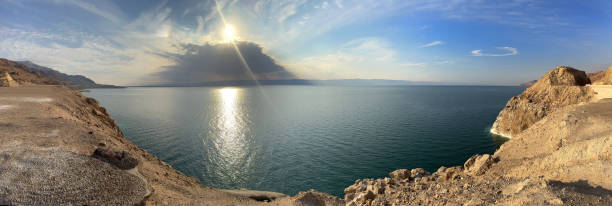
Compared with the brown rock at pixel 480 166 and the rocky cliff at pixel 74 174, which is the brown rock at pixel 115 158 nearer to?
the rocky cliff at pixel 74 174

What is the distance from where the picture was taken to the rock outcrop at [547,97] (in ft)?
116

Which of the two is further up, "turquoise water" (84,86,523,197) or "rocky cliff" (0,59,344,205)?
"rocky cliff" (0,59,344,205)

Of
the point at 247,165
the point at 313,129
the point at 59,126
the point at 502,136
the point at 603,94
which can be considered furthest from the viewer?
the point at 313,129

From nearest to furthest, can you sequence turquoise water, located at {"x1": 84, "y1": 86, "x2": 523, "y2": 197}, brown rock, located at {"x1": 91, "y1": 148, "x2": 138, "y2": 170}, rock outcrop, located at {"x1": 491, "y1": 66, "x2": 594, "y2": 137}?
1. brown rock, located at {"x1": 91, "y1": 148, "x2": 138, "y2": 170}
2. turquoise water, located at {"x1": 84, "y1": 86, "x2": 523, "y2": 197}
3. rock outcrop, located at {"x1": 491, "y1": 66, "x2": 594, "y2": 137}

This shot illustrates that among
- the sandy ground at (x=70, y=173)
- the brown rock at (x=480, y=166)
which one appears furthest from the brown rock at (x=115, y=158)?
the brown rock at (x=480, y=166)

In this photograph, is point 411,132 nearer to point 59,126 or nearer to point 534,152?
point 534,152

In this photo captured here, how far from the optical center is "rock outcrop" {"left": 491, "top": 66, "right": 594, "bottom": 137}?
35.3 m

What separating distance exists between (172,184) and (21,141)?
7172 mm

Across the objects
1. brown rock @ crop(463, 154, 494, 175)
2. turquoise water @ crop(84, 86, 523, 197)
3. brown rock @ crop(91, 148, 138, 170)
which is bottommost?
turquoise water @ crop(84, 86, 523, 197)

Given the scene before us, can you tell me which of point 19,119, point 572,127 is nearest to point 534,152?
point 572,127

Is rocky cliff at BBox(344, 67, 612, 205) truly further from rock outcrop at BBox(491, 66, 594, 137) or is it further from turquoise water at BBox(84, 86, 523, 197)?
rock outcrop at BBox(491, 66, 594, 137)

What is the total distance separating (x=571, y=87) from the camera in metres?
35.8

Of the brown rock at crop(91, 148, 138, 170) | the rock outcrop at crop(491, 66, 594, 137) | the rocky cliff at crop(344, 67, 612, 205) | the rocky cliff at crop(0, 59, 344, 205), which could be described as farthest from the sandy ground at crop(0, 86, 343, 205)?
the rock outcrop at crop(491, 66, 594, 137)

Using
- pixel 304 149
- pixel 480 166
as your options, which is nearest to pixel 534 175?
pixel 480 166
